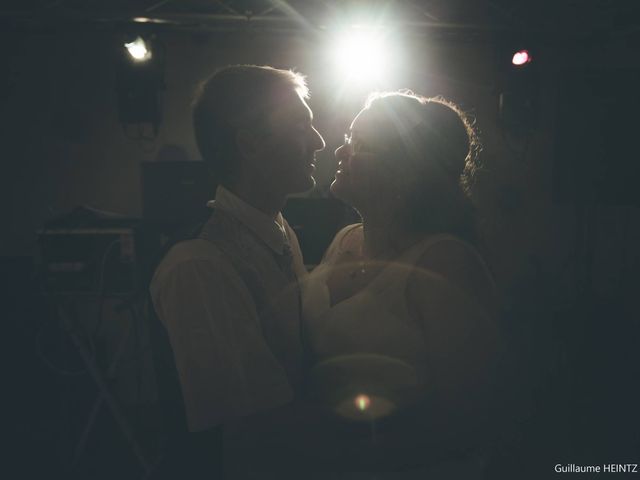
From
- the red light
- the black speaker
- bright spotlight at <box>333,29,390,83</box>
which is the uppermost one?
bright spotlight at <box>333,29,390,83</box>

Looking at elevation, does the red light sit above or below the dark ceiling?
below

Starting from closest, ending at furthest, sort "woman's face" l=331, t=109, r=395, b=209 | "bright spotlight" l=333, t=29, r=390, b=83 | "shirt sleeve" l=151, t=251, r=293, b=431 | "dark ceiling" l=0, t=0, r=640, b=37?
1. "shirt sleeve" l=151, t=251, r=293, b=431
2. "woman's face" l=331, t=109, r=395, b=209
3. "dark ceiling" l=0, t=0, r=640, b=37
4. "bright spotlight" l=333, t=29, r=390, b=83

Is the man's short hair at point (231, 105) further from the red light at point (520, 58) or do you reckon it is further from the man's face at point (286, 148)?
the red light at point (520, 58)

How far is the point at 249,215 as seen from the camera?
1.33 metres

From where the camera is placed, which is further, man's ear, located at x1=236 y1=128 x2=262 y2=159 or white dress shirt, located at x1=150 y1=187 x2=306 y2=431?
man's ear, located at x1=236 y1=128 x2=262 y2=159

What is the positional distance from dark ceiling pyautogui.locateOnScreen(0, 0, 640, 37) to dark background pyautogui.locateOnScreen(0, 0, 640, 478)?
0.01m

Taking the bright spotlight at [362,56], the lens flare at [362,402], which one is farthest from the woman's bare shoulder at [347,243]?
the bright spotlight at [362,56]

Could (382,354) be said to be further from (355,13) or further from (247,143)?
(355,13)

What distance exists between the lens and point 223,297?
112 centimetres

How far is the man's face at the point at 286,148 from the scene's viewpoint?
1.36 metres

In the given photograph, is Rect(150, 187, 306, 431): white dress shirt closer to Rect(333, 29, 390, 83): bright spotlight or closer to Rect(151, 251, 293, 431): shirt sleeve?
Rect(151, 251, 293, 431): shirt sleeve

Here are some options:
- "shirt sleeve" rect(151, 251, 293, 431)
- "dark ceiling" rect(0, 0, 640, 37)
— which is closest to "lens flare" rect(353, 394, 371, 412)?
"shirt sleeve" rect(151, 251, 293, 431)

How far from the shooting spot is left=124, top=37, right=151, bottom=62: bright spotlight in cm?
338

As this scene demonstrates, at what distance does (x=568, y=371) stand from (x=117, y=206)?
358cm
